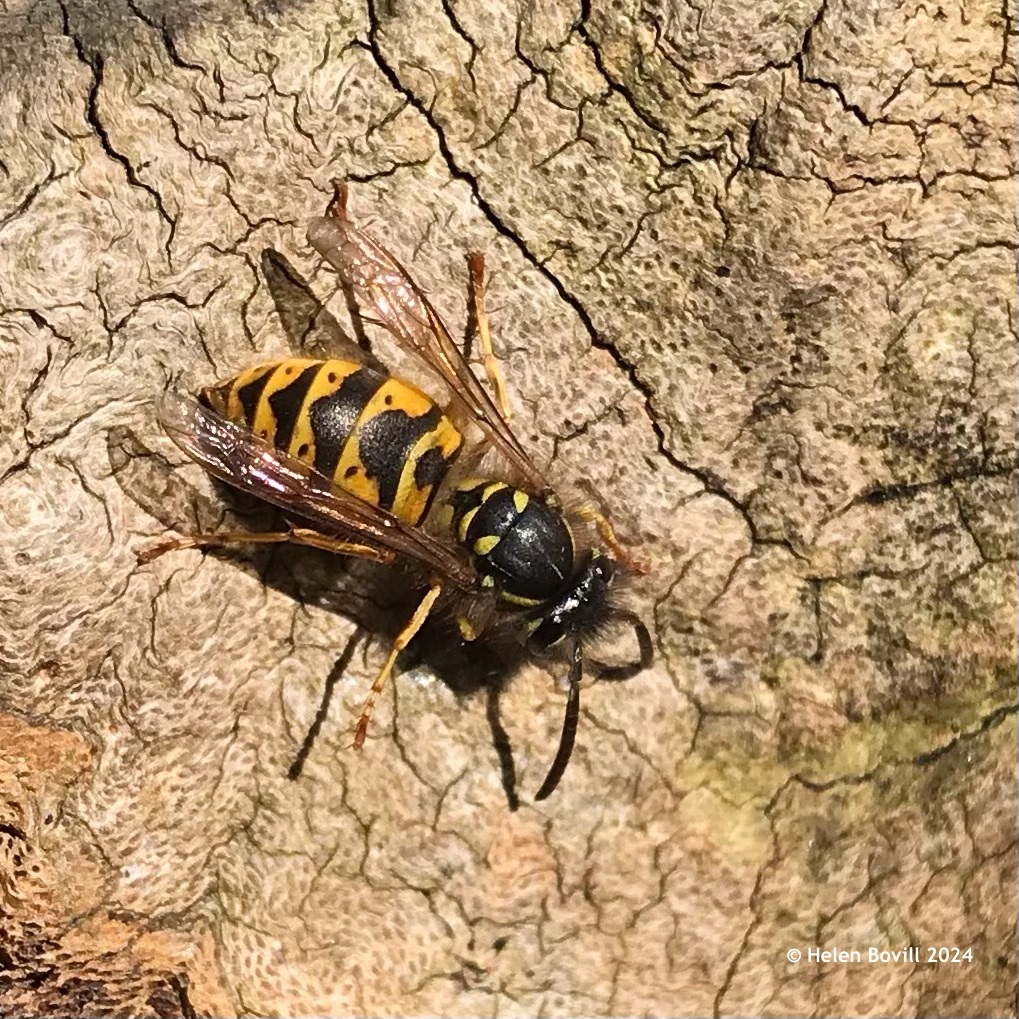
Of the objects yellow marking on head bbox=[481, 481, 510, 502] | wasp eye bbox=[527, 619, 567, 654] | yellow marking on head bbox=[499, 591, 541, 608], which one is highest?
yellow marking on head bbox=[481, 481, 510, 502]

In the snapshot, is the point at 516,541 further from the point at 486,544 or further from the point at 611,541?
the point at 611,541

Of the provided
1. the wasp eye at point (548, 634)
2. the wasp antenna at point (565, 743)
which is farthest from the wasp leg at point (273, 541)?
the wasp antenna at point (565, 743)

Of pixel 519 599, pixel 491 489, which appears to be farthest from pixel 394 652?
pixel 491 489

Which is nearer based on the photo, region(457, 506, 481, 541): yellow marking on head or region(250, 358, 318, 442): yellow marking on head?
region(250, 358, 318, 442): yellow marking on head

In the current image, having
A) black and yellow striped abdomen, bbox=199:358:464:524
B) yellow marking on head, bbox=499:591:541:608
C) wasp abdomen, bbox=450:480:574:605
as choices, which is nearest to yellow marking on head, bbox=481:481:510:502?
wasp abdomen, bbox=450:480:574:605

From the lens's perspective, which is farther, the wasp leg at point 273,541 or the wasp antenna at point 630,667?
the wasp antenna at point 630,667

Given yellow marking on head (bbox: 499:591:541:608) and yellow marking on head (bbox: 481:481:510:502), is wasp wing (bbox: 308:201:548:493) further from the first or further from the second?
yellow marking on head (bbox: 499:591:541:608)

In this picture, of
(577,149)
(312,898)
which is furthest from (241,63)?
(312,898)

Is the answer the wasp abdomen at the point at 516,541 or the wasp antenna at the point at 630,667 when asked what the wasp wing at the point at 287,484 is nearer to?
the wasp abdomen at the point at 516,541
